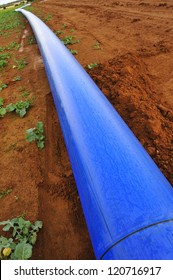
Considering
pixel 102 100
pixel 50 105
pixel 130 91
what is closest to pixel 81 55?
pixel 50 105

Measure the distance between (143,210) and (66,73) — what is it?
220 cm

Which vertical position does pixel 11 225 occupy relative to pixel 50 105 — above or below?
below

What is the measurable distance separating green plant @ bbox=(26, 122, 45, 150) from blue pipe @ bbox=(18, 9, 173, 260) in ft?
2.97

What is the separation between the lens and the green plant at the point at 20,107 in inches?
160

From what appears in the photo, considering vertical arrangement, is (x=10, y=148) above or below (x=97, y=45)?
below

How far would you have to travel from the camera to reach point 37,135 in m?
3.49

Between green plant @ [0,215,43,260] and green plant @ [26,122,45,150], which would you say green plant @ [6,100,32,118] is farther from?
green plant @ [0,215,43,260]

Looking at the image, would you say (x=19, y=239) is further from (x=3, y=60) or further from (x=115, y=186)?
(x=3, y=60)

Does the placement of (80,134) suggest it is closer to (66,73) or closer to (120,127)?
(120,127)

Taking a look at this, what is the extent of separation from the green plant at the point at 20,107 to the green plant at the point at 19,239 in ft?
6.64

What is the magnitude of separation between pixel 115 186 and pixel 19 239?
1169 millimetres

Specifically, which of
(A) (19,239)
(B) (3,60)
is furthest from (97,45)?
(A) (19,239)
